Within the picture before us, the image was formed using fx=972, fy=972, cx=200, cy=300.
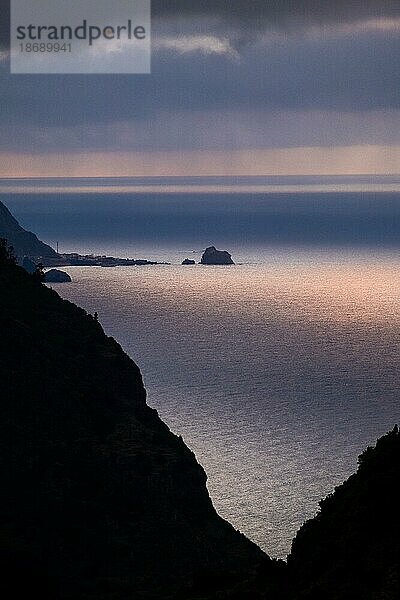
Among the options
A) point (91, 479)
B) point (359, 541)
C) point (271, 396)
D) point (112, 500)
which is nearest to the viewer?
point (359, 541)

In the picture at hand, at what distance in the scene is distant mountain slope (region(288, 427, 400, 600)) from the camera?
98.3 feet

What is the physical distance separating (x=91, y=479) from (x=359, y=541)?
3382 cm

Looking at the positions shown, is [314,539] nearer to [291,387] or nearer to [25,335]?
[25,335]

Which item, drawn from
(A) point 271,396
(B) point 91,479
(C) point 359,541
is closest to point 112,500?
(B) point 91,479

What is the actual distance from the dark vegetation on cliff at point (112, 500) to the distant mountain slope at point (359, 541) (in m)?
0.07

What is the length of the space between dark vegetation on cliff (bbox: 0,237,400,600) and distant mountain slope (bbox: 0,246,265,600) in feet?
0.34

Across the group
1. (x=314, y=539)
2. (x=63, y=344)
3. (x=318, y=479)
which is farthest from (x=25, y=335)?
(x=314, y=539)

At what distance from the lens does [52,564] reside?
54156 millimetres

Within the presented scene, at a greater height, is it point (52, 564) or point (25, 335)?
point (25, 335)

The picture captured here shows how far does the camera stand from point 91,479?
64125mm

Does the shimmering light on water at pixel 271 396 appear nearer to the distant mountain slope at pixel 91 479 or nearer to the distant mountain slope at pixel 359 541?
the distant mountain slope at pixel 91 479

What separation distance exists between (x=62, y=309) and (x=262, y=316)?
11741cm

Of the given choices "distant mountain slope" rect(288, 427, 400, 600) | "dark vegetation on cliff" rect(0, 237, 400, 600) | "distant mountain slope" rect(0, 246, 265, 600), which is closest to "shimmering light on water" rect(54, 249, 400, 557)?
"distant mountain slope" rect(0, 246, 265, 600)

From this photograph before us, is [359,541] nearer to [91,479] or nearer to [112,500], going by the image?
[112,500]
